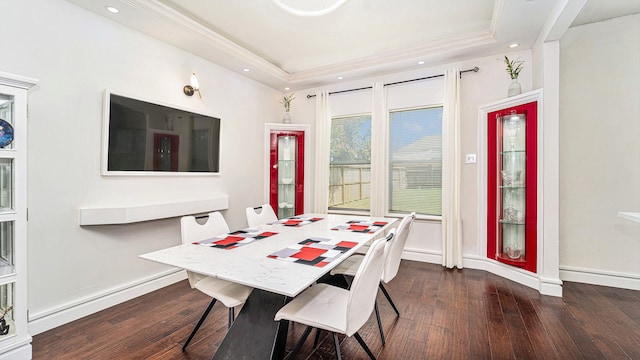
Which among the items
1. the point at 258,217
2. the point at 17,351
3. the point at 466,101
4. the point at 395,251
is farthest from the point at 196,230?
the point at 466,101

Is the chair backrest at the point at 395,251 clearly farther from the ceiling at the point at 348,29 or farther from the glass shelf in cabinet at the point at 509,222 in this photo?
the ceiling at the point at 348,29

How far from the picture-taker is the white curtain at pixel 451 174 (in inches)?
141

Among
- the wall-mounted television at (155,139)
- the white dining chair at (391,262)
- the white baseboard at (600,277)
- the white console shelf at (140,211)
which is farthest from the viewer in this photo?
the white baseboard at (600,277)

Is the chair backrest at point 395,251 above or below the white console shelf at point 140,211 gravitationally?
below

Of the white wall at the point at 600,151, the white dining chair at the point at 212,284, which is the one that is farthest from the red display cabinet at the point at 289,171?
the white wall at the point at 600,151

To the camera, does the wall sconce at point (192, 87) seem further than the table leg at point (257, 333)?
Yes

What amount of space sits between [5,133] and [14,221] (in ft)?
1.80

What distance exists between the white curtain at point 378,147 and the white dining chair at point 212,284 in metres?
2.34

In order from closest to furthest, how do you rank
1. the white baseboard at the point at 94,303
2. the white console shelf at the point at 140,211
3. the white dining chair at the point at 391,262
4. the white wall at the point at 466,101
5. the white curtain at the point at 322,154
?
the white dining chair at the point at 391,262
the white baseboard at the point at 94,303
the white console shelf at the point at 140,211
the white wall at the point at 466,101
the white curtain at the point at 322,154

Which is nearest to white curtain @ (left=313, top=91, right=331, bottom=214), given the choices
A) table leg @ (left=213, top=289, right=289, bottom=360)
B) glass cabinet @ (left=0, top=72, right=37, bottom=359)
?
table leg @ (left=213, top=289, right=289, bottom=360)

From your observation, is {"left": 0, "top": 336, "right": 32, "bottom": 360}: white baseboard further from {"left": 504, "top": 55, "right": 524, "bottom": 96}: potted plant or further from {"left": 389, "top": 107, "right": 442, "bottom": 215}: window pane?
{"left": 504, "top": 55, "right": 524, "bottom": 96}: potted plant

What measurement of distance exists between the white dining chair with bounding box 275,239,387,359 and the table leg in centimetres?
8

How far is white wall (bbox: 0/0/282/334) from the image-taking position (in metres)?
2.11

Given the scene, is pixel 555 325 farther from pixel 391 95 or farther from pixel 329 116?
pixel 329 116
